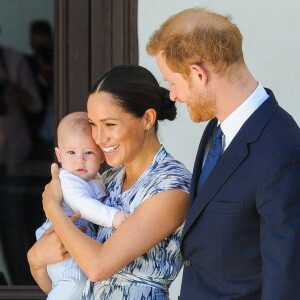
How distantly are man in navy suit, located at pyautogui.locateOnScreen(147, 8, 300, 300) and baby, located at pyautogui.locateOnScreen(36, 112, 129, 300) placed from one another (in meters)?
0.54

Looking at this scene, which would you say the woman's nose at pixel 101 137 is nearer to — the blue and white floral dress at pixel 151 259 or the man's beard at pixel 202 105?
the blue and white floral dress at pixel 151 259

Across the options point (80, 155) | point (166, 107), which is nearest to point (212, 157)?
point (166, 107)

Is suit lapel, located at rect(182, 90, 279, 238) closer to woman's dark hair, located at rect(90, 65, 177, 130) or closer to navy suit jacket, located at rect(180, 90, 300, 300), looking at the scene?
navy suit jacket, located at rect(180, 90, 300, 300)

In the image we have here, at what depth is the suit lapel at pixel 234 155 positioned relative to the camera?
10.8ft

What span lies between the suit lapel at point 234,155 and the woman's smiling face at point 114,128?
40 centimetres

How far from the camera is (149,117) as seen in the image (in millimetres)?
3686

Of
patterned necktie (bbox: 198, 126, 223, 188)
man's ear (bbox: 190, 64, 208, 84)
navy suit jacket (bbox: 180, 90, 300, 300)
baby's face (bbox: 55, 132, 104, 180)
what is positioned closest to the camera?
navy suit jacket (bbox: 180, 90, 300, 300)

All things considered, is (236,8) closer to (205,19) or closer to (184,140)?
(184,140)

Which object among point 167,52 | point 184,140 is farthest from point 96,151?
point 184,140

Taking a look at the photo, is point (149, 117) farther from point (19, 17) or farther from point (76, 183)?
point (19, 17)

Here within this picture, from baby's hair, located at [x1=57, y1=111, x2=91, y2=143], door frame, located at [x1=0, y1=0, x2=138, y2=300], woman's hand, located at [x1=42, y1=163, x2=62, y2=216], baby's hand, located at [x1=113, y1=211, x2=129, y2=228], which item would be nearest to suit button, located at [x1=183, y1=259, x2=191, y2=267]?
baby's hand, located at [x1=113, y1=211, x2=129, y2=228]

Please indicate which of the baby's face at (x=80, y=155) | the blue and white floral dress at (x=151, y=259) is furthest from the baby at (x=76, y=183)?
the blue and white floral dress at (x=151, y=259)

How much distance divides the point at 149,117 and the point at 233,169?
488 millimetres

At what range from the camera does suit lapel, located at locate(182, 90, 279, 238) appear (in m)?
3.28
